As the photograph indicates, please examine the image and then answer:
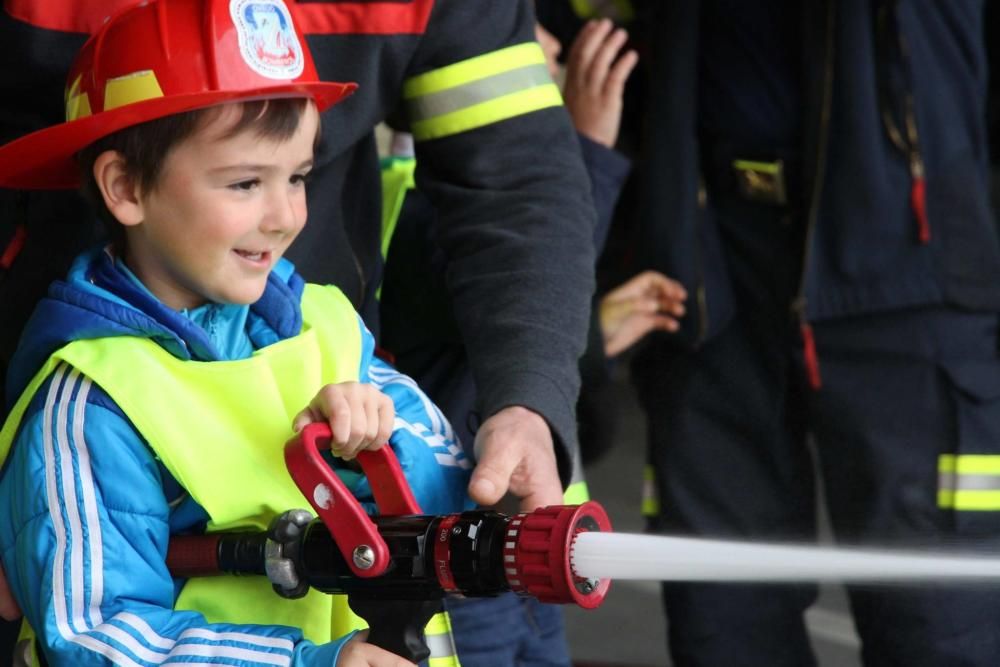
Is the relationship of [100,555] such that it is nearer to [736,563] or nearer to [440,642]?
Result: [440,642]

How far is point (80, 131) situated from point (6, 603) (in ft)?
1.60

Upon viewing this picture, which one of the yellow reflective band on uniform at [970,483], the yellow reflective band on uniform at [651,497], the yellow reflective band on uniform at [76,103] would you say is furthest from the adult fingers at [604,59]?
the yellow reflective band on uniform at [76,103]

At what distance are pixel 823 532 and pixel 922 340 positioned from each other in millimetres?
1749

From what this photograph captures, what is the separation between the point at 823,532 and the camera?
13.9 feet

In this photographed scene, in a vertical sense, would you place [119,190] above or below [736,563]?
above

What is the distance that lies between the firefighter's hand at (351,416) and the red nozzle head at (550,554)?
0.18 meters

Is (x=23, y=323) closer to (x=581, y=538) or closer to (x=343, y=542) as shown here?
(x=343, y=542)

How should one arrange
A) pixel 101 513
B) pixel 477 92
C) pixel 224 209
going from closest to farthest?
pixel 101 513 → pixel 224 209 → pixel 477 92

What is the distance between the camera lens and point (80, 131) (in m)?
1.56

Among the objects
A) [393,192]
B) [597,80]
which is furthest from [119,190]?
[597,80]

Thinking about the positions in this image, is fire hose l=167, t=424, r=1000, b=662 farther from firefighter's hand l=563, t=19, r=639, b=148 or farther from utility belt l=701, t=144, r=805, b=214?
utility belt l=701, t=144, r=805, b=214

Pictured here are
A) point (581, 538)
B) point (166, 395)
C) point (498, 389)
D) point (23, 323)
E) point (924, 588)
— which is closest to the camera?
point (581, 538)

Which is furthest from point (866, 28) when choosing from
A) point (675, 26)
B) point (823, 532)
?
point (823, 532)

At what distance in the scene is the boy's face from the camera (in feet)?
5.13
